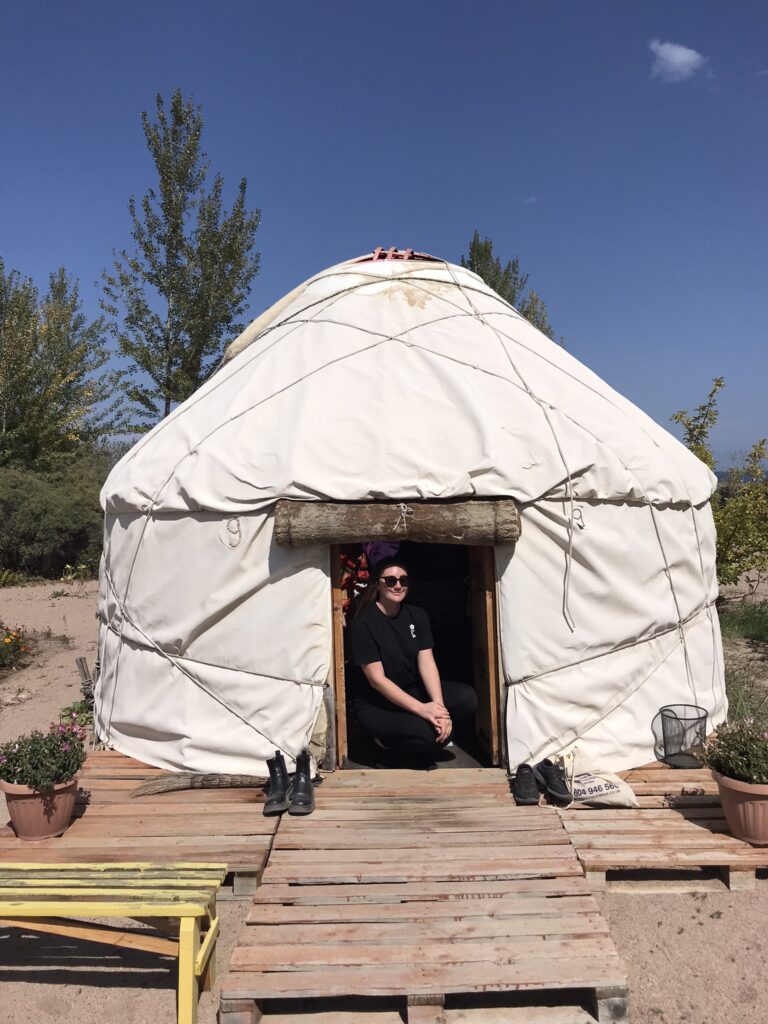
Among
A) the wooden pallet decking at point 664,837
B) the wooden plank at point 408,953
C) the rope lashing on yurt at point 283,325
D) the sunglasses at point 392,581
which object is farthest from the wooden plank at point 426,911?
the rope lashing on yurt at point 283,325

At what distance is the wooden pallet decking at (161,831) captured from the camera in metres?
2.97

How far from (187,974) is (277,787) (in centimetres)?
118

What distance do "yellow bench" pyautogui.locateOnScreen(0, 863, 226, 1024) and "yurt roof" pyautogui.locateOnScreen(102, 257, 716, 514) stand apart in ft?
5.63

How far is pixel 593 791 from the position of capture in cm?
338

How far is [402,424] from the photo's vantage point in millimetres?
3787

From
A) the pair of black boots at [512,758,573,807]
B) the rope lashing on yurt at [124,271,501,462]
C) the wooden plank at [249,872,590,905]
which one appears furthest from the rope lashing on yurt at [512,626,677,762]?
the rope lashing on yurt at [124,271,501,462]

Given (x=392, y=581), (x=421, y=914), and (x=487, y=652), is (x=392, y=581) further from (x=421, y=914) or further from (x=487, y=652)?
(x=421, y=914)

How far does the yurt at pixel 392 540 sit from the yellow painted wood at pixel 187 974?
147 centimetres

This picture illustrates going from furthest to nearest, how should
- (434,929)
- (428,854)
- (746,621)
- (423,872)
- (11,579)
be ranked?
(11,579) < (746,621) < (428,854) < (423,872) < (434,929)

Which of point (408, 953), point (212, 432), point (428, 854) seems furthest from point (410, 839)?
point (212, 432)

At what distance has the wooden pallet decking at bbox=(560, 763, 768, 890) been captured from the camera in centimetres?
294

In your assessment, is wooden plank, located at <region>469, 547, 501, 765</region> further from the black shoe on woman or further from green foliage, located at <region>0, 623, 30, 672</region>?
green foliage, located at <region>0, 623, 30, 672</region>

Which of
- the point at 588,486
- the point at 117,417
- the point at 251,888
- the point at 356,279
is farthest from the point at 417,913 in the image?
the point at 117,417

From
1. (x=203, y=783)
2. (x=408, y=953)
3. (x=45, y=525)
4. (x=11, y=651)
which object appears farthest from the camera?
(x=45, y=525)
